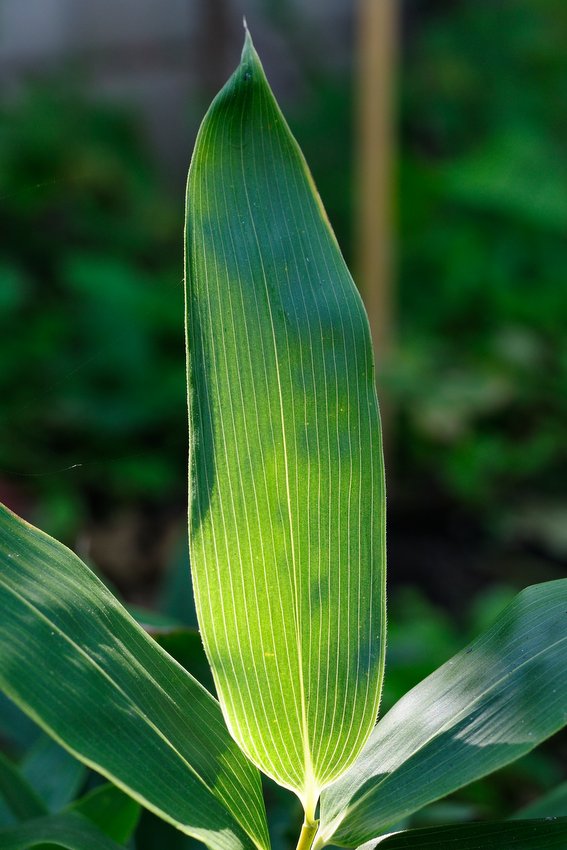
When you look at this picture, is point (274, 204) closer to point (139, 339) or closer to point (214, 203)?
point (214, 203)

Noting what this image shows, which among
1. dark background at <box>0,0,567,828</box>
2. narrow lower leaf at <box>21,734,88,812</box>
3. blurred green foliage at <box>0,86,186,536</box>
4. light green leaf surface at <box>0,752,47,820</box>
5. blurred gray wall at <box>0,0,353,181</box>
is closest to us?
light green leaf surface at <box>0,752,47,820</box>

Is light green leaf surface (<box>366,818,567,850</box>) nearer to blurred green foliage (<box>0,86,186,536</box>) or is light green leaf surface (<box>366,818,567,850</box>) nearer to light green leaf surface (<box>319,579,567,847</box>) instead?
light green leaf surface (<box>319,579,567,847</box>)

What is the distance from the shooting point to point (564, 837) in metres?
0.34

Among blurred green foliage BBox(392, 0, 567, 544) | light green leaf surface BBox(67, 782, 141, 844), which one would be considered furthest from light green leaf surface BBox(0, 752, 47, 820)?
blurred green foliage BBox(392, 0, 567, 544)

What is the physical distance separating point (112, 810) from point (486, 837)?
210 millimetres

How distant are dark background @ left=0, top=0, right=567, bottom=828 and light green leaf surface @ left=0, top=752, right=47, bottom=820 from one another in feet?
2.98

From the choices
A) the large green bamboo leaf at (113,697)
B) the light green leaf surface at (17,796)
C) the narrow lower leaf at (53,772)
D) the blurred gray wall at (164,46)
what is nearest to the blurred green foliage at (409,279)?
the blurred gray wall at (164,46)

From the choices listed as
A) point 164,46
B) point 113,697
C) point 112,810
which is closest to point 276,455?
point 113,697

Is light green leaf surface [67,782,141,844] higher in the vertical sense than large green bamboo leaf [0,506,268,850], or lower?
lower

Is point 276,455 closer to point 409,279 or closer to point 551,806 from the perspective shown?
point 551,806

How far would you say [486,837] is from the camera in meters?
0.34

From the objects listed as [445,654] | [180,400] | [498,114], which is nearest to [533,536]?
[445,654]

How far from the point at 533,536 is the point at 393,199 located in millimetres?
1170

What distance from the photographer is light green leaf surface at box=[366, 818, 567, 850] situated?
0.34 meters
